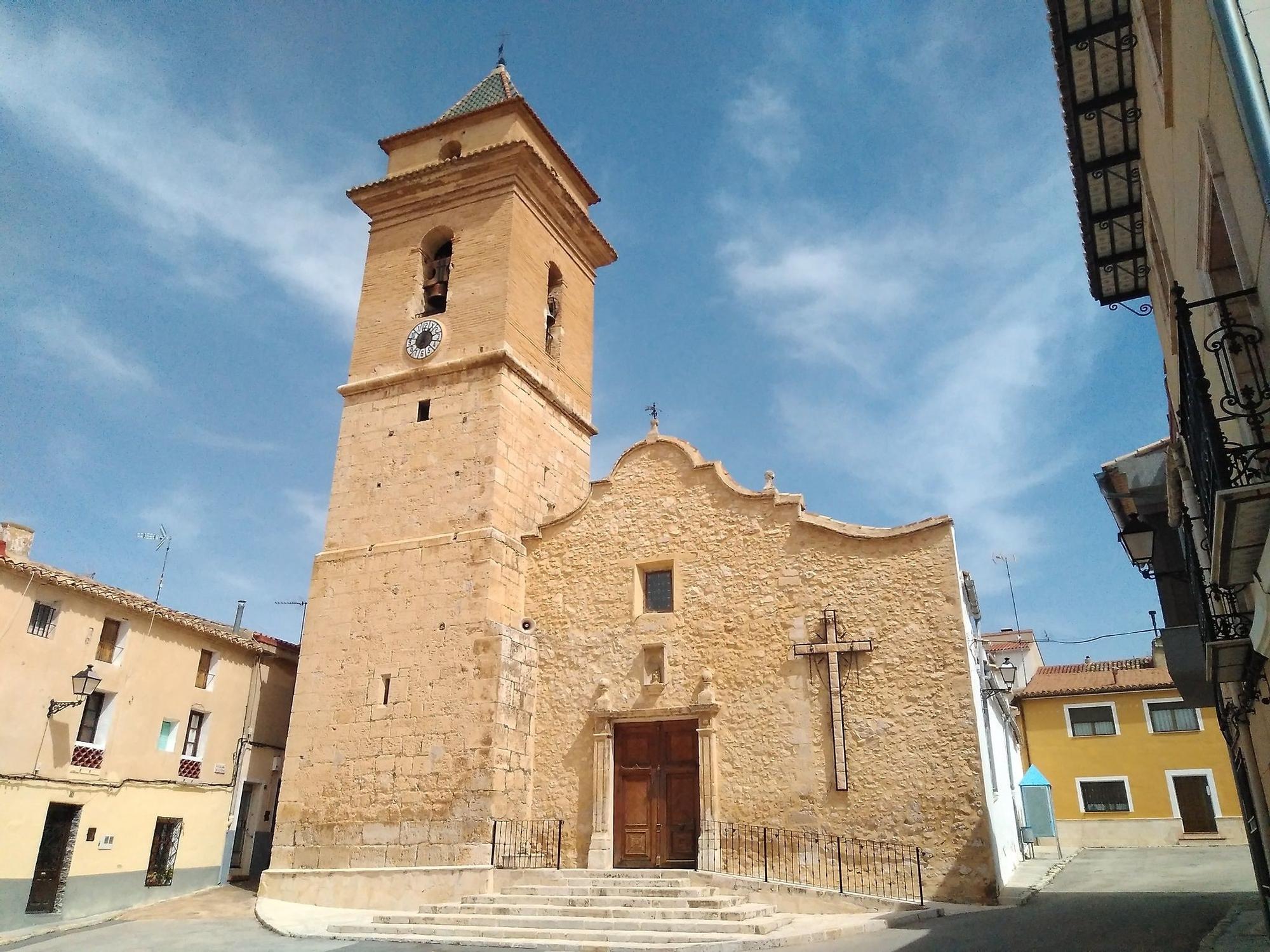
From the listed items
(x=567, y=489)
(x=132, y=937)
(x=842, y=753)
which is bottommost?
(x=132, y=937)

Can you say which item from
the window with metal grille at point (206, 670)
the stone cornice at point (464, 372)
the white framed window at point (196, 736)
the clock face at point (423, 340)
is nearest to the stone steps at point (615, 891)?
the white framed window at point (196, 736)

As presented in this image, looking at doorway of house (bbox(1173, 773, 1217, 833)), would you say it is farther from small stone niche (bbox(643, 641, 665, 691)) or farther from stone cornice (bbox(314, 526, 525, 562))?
stone cornice (bbox(314, 526, 525, 562))

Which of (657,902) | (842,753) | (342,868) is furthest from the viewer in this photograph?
(342,868)

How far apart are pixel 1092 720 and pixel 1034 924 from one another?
17.4 metres

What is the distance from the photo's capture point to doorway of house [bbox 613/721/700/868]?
1400 centimetres

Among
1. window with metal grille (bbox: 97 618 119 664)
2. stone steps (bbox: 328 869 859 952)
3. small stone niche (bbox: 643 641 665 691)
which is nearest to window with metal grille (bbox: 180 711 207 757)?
window with metal grille (bbox: 97 618 119 664)

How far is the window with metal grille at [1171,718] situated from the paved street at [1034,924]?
7393 mm

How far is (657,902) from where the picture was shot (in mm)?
11625

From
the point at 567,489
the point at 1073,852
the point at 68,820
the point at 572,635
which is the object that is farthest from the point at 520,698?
the point at 1073,852

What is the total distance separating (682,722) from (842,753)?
2704mm

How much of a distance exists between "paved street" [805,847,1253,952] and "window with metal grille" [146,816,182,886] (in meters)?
12.8

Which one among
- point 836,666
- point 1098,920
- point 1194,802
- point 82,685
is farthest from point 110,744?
point 1194,802

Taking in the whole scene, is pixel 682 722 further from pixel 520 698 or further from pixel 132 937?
pixel 132 937

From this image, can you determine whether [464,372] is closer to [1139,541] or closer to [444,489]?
[444,489]
